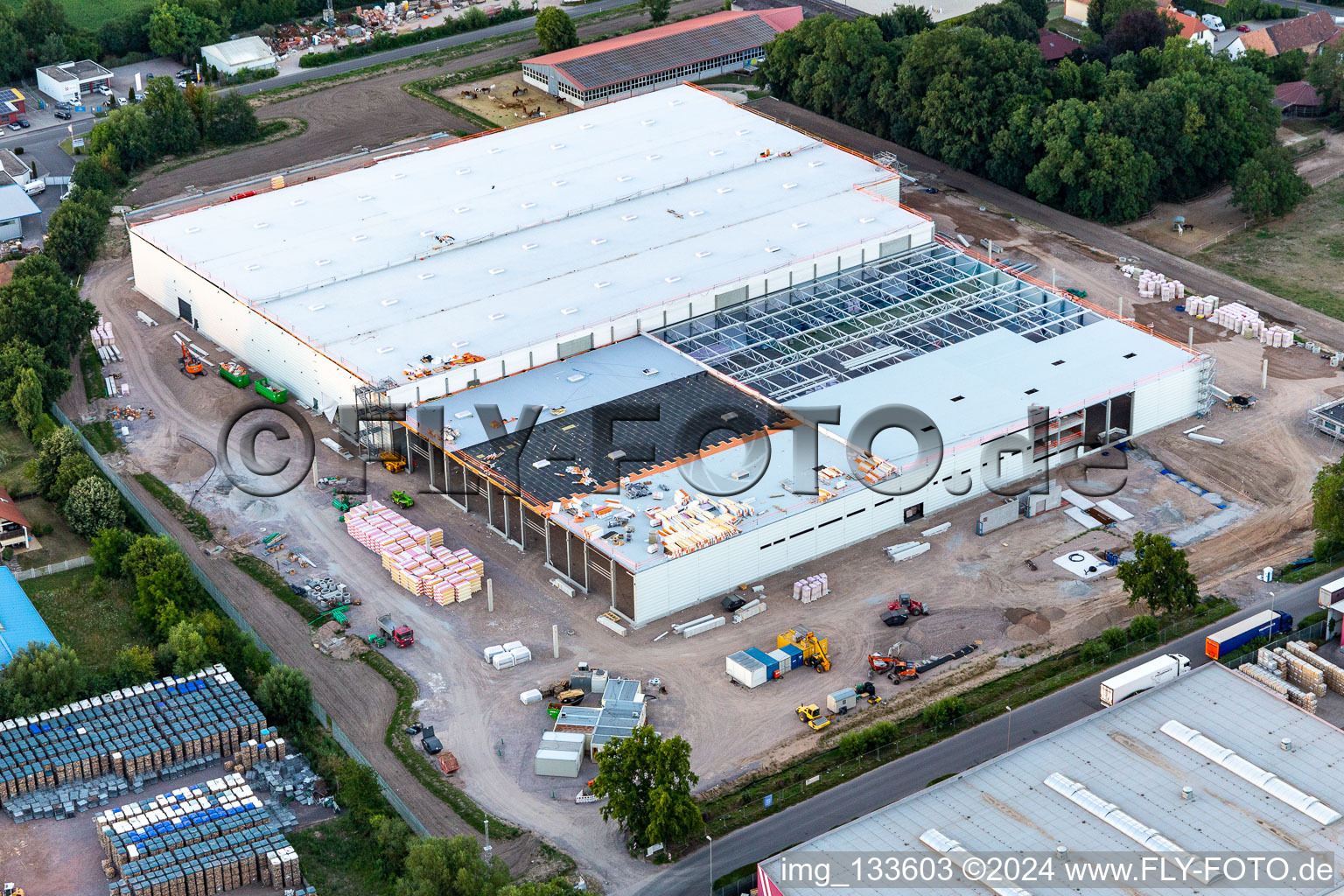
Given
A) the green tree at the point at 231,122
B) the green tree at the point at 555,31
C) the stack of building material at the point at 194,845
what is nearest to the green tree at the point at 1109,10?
the green tree at the point at 555,31

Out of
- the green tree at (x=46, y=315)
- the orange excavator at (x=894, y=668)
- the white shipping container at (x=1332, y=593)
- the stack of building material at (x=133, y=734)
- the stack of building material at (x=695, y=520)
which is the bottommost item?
the orange excavator at (x=894, y=668)

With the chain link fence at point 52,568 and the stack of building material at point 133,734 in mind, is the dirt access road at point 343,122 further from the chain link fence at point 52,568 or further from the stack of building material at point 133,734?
the stack of building material at point 133,734

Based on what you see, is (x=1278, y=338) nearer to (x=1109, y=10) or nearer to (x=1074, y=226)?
(x=1074, y=226)

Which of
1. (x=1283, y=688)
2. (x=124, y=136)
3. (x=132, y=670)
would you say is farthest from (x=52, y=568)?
(x=1283, y=688)

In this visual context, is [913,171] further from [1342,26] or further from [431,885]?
[431,885]

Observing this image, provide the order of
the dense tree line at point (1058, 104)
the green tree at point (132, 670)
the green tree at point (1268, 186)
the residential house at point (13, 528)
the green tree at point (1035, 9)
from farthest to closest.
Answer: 1. the green tree at point (1035, 9)
2. the dense tree line at point (1058, 104)
3. the green tree at point (1268, 186)
4. the residential house at point (13, 528)
5. the green tree at point (132, 670)

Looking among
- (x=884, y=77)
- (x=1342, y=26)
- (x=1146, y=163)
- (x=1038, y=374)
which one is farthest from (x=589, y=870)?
(x=1342, y=26)

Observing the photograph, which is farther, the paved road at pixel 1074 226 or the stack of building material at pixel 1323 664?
the paved road at pixel 1074 226
